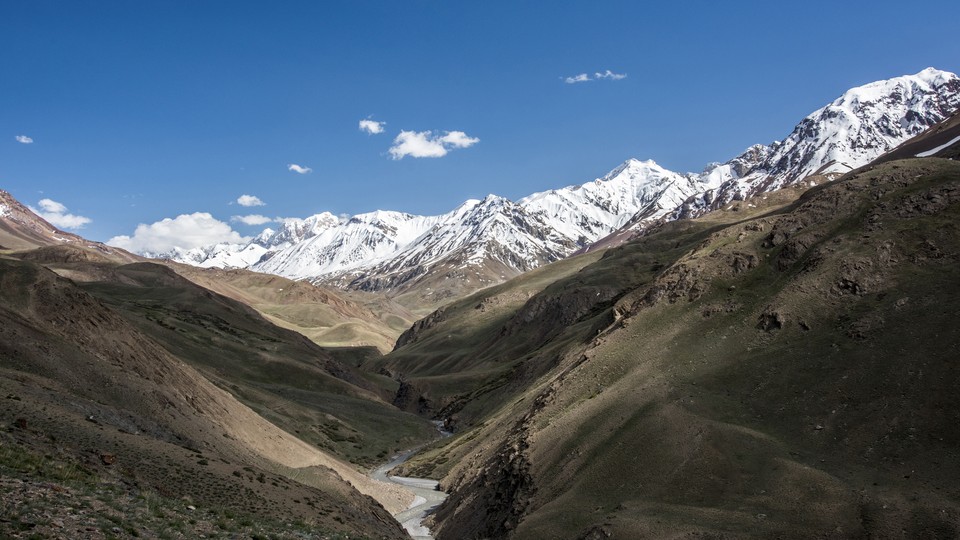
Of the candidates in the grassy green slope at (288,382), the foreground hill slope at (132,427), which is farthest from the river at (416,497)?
the foreground hill slope at (132,427)

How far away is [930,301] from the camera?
62.7m

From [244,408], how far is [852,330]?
6624 centimetres

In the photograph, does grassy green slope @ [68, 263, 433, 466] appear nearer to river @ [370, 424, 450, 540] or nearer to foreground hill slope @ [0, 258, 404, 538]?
river @ [370, 424, 450, 540]

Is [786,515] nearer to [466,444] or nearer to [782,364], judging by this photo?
[782,364]

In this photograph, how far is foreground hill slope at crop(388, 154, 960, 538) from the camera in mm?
46969

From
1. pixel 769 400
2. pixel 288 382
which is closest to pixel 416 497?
pixel 769 400

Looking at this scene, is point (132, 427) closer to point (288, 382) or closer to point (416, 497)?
point (416, 497)

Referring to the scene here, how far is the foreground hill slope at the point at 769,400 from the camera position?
46969 mm

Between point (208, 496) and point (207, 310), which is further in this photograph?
point (207, 310)

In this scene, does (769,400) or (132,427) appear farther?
(769,400)

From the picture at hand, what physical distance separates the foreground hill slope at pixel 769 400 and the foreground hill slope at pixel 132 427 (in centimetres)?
1693

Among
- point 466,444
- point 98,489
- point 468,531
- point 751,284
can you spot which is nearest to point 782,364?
point 751,284

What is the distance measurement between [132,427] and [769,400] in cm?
5119

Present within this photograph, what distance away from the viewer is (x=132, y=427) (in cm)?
5038
